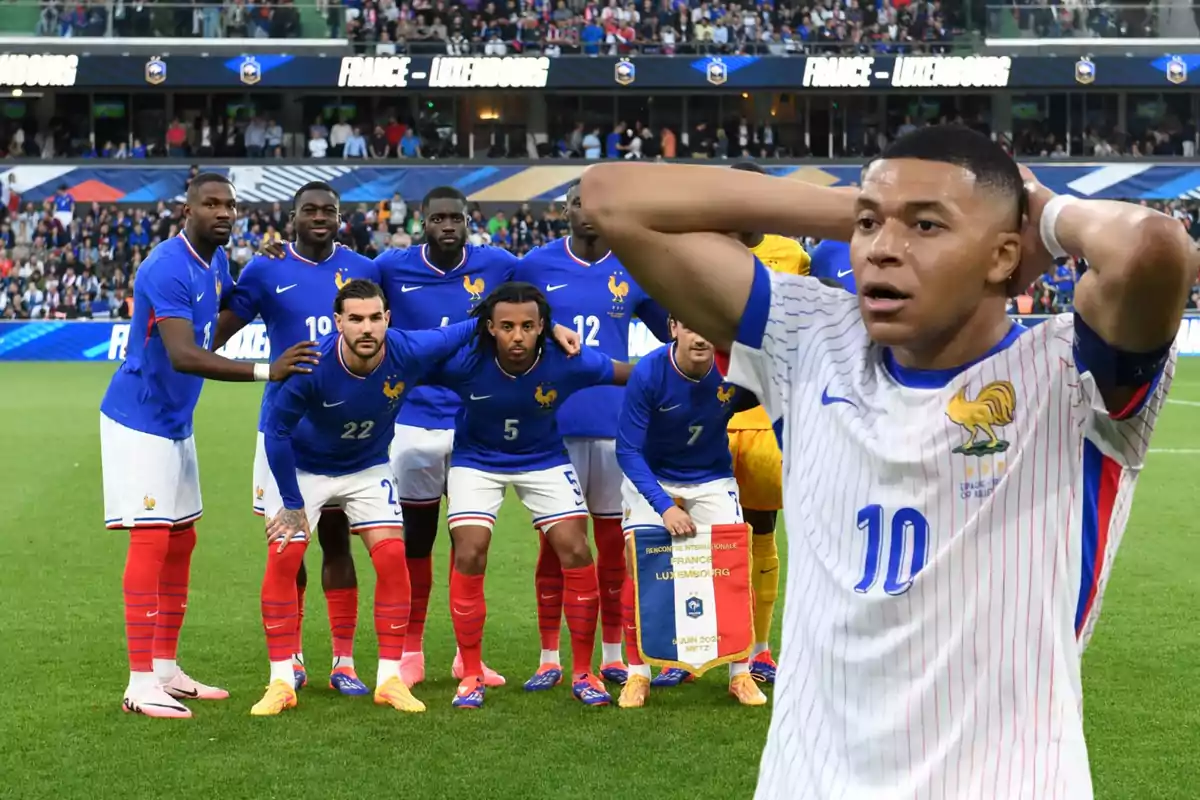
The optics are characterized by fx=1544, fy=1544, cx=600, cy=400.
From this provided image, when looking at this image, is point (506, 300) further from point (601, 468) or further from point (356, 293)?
point (601, 468)

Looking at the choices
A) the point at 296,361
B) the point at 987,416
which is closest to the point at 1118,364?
the point at 987,416

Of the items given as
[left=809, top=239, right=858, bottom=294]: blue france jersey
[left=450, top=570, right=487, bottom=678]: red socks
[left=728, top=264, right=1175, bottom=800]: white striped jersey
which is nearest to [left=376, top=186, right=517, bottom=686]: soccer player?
[left=450, top=570, right=487, bottom=678]: red socks

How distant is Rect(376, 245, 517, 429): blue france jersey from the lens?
7.50 m

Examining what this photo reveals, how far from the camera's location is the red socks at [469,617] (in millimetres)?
6711

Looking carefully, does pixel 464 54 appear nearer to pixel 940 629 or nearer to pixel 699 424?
pixel 699 424

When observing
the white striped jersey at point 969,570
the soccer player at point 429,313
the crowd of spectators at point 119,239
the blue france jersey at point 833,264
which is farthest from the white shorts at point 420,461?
the crowd of spectators at point 119,239

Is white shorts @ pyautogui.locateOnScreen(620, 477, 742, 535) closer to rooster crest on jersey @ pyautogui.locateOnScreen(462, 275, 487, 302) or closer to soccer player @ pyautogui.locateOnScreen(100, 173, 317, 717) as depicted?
rooster crest on jersey @ pyautogui.locateOnScreen(462, 275, 487, 302)

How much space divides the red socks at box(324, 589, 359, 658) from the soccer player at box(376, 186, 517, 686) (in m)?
0.51

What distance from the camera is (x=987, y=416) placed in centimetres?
216

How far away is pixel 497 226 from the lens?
33781 mm

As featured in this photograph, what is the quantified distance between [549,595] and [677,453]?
94 centimetres

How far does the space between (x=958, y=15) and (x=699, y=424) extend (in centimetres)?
3367

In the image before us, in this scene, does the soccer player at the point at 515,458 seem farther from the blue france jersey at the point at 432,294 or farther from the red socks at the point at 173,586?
the red socks at the point at 173,586

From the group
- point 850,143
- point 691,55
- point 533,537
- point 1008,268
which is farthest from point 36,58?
point 1008,268
